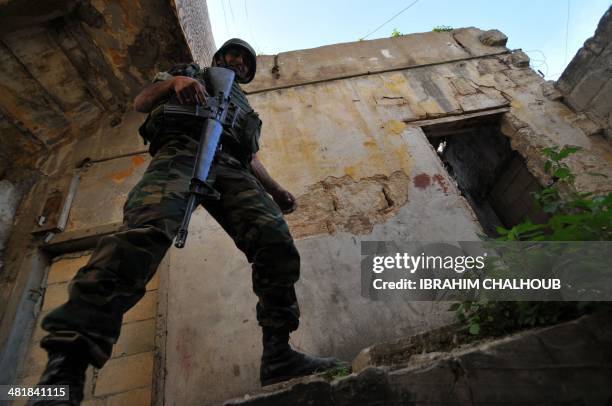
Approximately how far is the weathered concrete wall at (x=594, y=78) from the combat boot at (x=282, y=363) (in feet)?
11.4

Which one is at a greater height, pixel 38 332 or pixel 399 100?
pixel 399 100

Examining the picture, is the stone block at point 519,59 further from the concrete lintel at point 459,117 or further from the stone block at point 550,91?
the concrete lintel at point 459,117

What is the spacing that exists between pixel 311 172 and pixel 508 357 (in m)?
2.49

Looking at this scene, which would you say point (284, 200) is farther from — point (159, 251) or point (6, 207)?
point (6, 207)

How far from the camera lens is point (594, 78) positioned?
11.7 ft

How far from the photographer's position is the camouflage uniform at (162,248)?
3.88 ft

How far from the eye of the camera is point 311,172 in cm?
340

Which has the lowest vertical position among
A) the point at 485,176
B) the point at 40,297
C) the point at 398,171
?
the point at 40,297

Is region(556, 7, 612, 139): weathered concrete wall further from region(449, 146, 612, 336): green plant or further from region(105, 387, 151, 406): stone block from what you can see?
region(105, 387, 151, 406): stone block

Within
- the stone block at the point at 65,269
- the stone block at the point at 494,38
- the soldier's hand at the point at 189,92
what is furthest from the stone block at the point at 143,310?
the stone block at the point at 494,38

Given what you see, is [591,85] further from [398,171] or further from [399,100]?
[398,171]

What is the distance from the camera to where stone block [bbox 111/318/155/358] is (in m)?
2.61

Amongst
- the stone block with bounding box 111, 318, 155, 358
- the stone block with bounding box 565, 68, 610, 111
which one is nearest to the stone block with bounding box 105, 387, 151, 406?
the stone block with bounding box 111, 318, 155, 358

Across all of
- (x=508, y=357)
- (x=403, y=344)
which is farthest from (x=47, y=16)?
(x=508, y=357)
